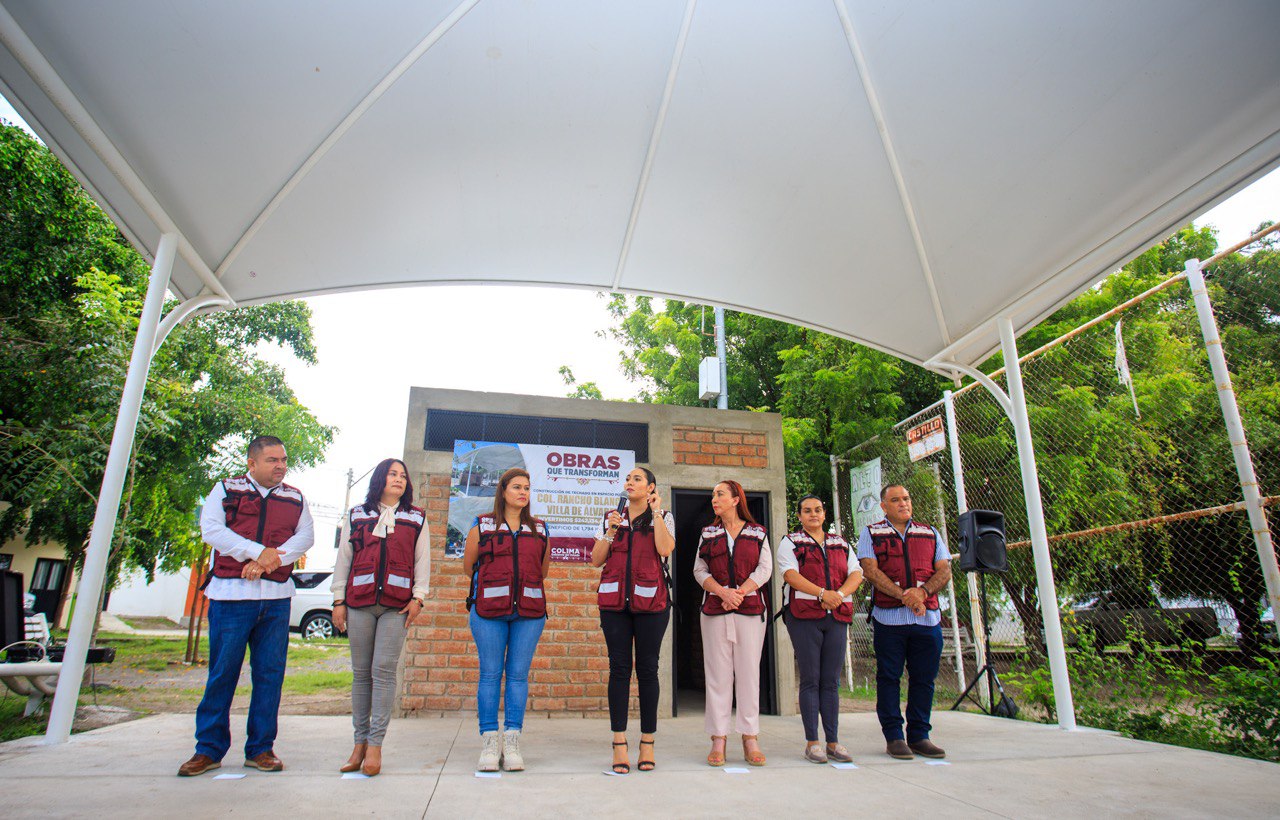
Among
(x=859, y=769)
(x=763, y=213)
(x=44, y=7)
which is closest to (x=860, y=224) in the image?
(x=763, y=213)

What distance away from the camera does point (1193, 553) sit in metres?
8.59

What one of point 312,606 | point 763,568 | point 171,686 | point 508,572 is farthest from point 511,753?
point 312,606

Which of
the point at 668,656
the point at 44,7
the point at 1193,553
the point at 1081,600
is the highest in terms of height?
the point at 44,7

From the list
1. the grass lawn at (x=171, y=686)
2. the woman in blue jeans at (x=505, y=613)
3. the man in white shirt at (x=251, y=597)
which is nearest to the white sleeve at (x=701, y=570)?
the woman in blue jeans at (x=505, y=613)

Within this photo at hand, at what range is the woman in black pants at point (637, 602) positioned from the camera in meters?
3.89

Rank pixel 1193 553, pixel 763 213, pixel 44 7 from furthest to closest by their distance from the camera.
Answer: pixel 1193 553, pixel 763 213, pixel 44 7

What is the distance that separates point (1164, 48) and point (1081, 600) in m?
7.34

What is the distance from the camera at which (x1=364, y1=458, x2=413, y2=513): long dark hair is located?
387 centimetres

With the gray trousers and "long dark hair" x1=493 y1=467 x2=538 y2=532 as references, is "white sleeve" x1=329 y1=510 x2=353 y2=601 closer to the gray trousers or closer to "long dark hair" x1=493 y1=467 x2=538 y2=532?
the gray trousers

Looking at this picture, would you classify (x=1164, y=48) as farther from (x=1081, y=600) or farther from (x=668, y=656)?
(x=1081, y=600)

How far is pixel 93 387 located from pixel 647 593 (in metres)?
8.80

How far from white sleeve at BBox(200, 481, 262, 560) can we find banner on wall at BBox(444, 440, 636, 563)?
8.98 ft

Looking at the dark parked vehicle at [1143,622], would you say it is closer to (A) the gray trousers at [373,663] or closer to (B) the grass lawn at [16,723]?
(A) the gray trousers at [373,663]

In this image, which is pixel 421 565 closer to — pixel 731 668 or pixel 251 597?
pixel 251 597
